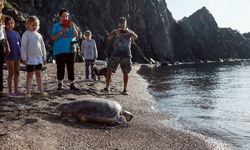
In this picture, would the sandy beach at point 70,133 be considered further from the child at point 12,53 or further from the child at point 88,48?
the child at point 88,48

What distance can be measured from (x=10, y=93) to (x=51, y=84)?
3.64m

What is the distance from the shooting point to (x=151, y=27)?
252ft

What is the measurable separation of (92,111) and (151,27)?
69962 millimetres

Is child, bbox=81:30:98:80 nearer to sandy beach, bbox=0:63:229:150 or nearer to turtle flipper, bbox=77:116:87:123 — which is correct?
sandy beach, bbox=0:63:229:150

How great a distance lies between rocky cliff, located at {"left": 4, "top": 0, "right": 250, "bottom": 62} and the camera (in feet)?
152

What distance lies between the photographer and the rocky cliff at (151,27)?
46.3m

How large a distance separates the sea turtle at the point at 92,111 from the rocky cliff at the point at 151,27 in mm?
20268

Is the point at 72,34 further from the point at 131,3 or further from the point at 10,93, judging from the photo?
the point at 131,3

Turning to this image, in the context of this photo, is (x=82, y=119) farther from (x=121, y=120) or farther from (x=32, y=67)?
(x=32, y=67)

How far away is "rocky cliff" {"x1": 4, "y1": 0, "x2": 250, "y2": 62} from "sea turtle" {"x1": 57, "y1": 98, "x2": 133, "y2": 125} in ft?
66.5

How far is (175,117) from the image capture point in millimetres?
10453

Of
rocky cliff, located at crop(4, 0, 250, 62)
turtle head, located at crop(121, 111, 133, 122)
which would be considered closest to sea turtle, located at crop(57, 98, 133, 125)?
turtle head, located at crop(121, 111, 133, 122)

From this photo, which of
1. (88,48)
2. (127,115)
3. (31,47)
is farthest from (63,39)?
(88,48)

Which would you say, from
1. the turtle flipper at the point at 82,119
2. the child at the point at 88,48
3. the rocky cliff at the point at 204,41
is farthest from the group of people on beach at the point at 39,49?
the rocky cliff at the point at 204,41
